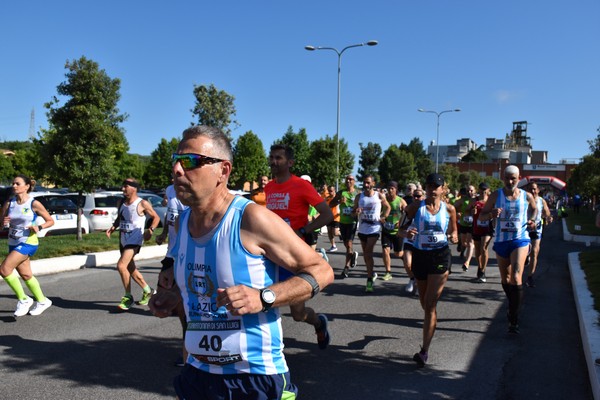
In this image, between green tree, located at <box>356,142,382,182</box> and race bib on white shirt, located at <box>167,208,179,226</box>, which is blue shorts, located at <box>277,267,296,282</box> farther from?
green tree, located at <box>356,142,382,182</box>

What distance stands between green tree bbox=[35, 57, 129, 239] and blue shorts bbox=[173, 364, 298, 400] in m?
12.3

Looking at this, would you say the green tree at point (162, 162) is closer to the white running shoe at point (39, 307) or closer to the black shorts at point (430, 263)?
the white running shoe at point (39, 307)

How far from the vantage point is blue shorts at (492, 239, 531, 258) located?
20.5 ft

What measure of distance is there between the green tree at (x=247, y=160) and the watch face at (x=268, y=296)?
132ft

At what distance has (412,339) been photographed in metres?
5.89

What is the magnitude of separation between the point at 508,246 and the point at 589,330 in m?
1.27

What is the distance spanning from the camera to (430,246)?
543 cm

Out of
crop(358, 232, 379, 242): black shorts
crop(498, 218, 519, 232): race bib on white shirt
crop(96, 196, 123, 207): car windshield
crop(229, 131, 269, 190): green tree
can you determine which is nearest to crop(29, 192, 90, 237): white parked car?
crop(96, 196, 123, 207): car windshield

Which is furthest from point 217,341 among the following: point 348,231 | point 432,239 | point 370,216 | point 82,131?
point 82,131

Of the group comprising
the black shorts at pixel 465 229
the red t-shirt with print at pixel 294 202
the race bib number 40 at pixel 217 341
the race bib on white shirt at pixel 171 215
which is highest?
the red t-shirt with print at pixel 294 202

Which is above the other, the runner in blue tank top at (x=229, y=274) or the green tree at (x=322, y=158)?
the green tree at (x=322, y=158)

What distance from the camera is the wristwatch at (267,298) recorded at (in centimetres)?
195

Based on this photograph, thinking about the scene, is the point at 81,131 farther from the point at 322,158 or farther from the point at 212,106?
the point at 322,158

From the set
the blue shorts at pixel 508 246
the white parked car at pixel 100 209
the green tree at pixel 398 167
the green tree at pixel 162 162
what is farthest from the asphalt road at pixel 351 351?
the green tree at pixel 398 167
